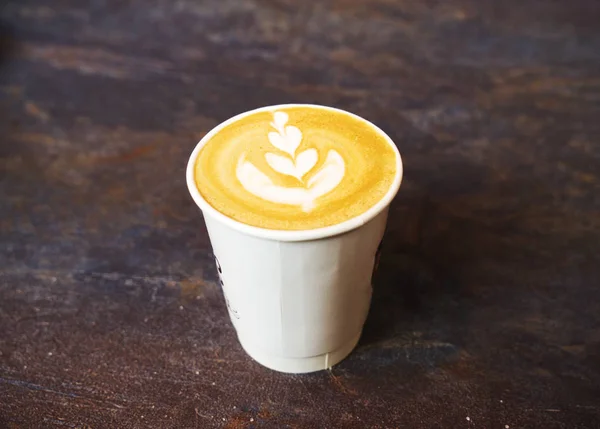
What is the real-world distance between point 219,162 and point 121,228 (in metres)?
0.55

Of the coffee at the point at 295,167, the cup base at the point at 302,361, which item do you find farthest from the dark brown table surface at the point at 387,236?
the coffee at the point at 295,167

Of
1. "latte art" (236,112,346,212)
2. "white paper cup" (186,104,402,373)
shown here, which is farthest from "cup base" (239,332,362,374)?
"latte art" (236,112,346,212)

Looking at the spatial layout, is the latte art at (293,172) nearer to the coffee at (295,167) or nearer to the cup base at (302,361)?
the coffee at (295,167)

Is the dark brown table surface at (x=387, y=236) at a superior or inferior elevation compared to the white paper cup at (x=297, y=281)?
inferior

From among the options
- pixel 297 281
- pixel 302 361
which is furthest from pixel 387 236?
pixel 297 281

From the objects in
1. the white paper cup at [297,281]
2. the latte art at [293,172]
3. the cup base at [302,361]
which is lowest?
the cup base at [302,361]

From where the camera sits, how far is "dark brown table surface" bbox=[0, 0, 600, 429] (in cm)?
116

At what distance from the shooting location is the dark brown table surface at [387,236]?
1.16 m

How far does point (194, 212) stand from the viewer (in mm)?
1540

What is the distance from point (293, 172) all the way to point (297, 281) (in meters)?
0.18

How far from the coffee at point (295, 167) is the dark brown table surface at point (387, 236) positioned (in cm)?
40

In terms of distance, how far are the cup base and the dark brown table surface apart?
0.02 meters

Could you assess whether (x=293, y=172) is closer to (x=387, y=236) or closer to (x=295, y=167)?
(x=295, y=167)

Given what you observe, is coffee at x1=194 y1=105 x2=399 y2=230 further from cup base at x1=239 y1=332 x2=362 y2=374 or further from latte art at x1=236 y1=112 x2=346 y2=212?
cup base at x1=239 y1=332 x2=362 y2=374
